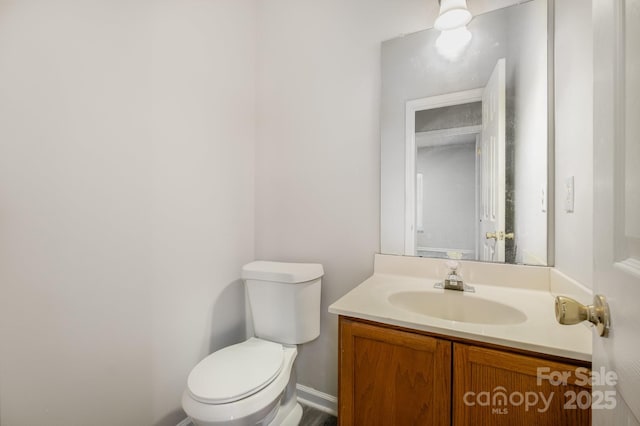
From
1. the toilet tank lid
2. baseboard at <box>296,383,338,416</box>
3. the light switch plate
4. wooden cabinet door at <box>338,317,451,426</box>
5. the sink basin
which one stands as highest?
the light switch plate

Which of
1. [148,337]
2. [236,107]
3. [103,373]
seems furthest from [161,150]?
[103,373]

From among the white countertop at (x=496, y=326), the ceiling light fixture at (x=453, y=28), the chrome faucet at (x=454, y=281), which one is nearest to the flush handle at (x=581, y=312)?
the white countertop at (x=496, y=326)

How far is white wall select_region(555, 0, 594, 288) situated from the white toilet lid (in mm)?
1158

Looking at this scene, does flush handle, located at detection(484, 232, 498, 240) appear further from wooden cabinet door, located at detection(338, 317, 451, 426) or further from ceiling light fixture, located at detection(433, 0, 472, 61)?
ceiling light fixture, located at detection(433, 0, 472, 61)

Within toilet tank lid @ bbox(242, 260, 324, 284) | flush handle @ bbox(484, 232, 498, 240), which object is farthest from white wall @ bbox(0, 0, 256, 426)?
flush handle @ bbox(484, 232, 498, 240)

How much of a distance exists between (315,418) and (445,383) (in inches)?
39.0

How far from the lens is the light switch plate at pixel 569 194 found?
957 millimetres

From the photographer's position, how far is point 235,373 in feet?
3.71

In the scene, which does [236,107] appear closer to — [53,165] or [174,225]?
[174,225]

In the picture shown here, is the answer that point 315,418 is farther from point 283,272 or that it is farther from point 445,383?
point 445,383

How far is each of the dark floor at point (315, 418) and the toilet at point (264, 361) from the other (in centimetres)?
6

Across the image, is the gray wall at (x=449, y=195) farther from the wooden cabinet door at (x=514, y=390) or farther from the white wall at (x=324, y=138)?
the wooden cabinet door at (x=514, y=390)

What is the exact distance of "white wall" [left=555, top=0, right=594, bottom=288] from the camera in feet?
2.79

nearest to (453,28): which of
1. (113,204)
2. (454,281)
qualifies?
(454,281)
